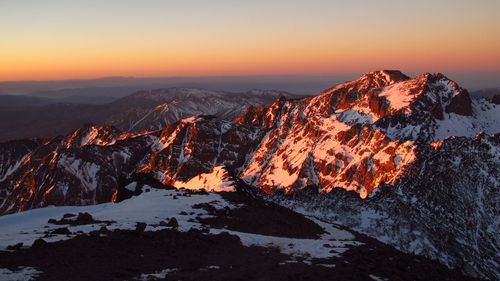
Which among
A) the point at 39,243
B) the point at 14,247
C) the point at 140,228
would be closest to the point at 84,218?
the point at 140,228

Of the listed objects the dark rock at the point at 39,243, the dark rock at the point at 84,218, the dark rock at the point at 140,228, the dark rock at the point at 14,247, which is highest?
the dark rock at the point at 14,247

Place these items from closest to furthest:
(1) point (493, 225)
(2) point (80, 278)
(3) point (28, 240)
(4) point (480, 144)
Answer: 1. (2) point (80, 278)
2. (3) point (28, 240)
3. (1) point (493, 225)
4. (4) point (480, 144)

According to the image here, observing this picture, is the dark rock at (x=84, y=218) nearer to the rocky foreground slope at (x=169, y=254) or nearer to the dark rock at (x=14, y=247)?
the rocky foreground slope at (x=169, y=254)

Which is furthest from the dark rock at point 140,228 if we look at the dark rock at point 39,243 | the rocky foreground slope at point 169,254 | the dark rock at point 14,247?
the dark rock at point 14,247

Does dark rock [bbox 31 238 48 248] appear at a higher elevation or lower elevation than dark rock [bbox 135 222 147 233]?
higher

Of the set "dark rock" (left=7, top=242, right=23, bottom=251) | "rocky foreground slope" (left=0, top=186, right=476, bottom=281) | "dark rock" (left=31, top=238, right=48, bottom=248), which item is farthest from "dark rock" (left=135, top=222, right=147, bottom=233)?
"dark rock" (left=7, top=242, right=23, bottom=251)

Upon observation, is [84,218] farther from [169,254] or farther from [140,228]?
[169,254]

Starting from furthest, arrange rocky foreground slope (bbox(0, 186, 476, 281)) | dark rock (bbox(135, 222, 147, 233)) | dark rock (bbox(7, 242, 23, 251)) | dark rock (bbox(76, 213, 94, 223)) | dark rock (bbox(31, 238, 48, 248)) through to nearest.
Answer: dark rock (bbox(76, 213, 94, 223)) → dark rock (bbox(135, 222, 147, 233)) → dark rock (bbox(31, 238, 48, 248)) → dark rock (bbox(7, 242, 23, 251)) → rocky foreground slope (bbox(0, 186, 476, 281))

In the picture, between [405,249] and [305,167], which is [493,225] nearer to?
[405,249]

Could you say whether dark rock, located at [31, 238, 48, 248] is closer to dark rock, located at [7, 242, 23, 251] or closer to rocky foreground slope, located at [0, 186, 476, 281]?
rocky foreground slope, located at [0, 186, 476, 281]

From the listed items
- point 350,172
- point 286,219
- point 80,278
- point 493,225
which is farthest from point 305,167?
point 80,278

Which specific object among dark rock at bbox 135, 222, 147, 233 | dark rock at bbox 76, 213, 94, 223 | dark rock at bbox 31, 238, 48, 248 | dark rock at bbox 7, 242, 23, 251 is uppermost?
dark rock at bbox 7, 242, 23, 251
